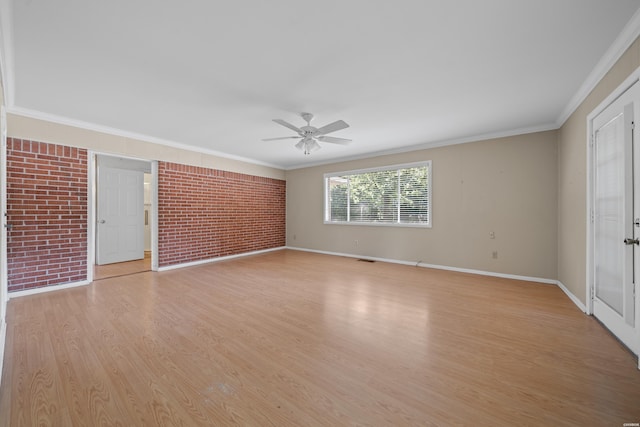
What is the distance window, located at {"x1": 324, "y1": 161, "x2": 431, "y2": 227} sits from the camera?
5113mm

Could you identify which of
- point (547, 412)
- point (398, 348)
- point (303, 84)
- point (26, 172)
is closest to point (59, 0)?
point (303, 84)

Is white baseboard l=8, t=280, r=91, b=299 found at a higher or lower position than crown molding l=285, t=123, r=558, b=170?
lower

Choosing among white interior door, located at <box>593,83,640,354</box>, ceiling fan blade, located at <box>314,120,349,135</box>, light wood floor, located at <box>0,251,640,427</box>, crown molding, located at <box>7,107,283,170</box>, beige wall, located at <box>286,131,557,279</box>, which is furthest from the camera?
beige wall, located at <box>286,131,557,279</box>

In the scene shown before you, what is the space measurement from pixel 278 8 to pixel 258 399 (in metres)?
2.42

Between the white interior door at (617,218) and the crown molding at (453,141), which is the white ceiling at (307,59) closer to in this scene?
the crown molding at (453,141)

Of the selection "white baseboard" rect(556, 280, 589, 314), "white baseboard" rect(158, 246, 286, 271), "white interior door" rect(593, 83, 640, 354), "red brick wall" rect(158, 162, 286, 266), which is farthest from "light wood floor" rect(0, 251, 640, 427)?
"red brick wall" rect(158, 162, 286, 266)

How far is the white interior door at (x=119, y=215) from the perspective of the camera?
5.18 meters

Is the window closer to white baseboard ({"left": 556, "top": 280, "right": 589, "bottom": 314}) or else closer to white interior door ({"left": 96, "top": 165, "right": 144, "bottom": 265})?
white baseboard ({"left": 556, "top": 280, "right": 589, "bottom": 314})

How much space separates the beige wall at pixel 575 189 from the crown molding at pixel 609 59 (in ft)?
0.15

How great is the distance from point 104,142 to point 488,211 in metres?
6.37

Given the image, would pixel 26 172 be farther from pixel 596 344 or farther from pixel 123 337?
pixel 596 344

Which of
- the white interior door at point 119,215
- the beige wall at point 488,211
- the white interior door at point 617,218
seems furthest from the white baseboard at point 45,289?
the white interior door at point 617,218

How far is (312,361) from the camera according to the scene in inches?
73.6

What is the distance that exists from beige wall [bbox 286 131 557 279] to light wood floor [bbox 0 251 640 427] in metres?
0.94
